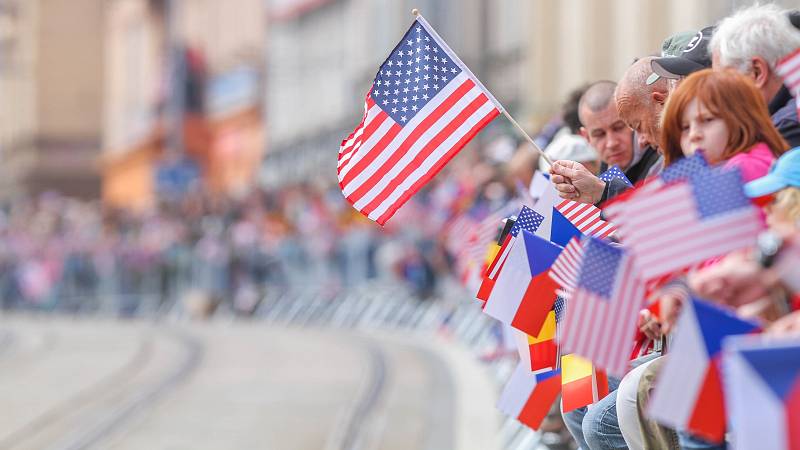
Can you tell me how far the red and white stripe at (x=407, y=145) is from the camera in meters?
6.16

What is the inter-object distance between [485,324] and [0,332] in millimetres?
11004

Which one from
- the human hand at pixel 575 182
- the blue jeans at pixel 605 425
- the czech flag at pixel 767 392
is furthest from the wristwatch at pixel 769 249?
the blue jeans at pixel 605 425

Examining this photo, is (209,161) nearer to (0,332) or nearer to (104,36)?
(104,36)

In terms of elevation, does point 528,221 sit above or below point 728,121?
below

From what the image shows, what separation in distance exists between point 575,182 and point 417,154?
74cm

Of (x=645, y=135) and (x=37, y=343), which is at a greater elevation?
(x=645, y=135)

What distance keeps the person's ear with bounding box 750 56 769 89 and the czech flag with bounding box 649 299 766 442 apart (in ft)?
5.11

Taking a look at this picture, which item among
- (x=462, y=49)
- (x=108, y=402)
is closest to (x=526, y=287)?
(x=108, y=402)

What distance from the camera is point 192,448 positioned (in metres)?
11.1

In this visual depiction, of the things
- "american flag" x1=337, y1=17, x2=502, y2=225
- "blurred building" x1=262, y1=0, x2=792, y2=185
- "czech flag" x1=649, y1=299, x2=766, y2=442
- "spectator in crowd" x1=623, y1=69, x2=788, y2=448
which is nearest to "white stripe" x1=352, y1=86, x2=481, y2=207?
"american flag" x1=337, y1=17, x2=502, y2=225

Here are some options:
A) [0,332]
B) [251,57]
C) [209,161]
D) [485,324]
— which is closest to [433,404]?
[485,324]

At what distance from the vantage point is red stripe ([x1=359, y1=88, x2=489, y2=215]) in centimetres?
617

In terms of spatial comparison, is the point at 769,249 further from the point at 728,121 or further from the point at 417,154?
the point at 417,154

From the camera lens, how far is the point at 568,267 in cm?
534
